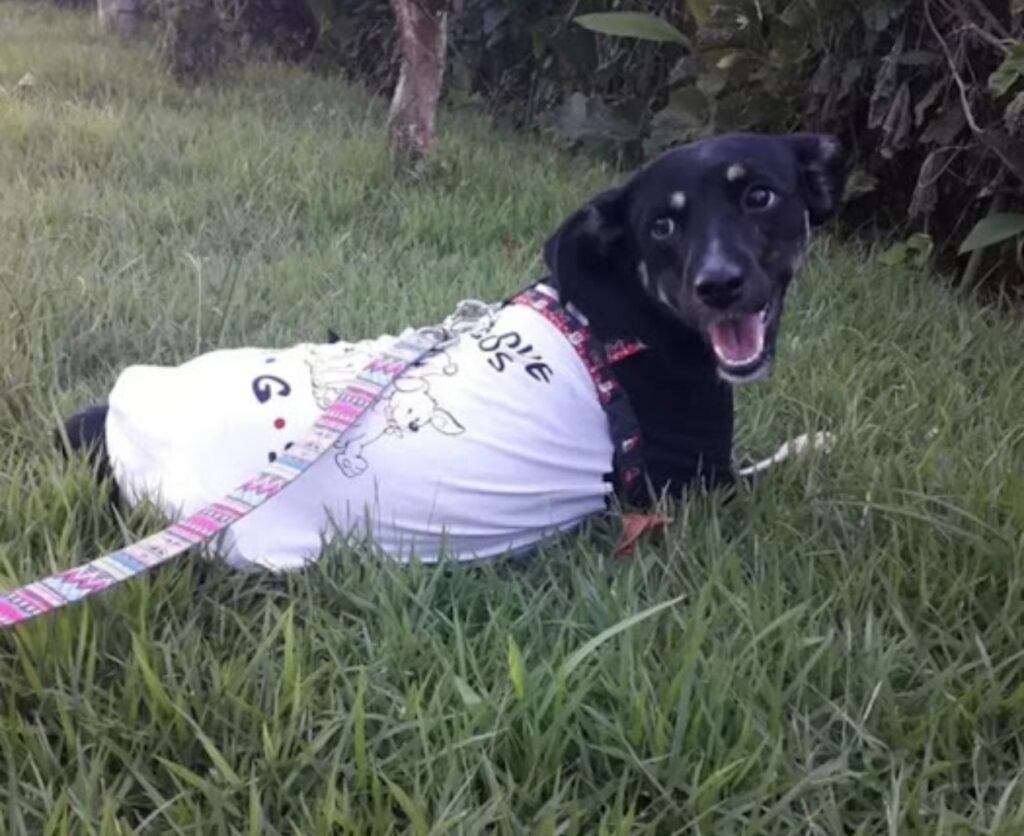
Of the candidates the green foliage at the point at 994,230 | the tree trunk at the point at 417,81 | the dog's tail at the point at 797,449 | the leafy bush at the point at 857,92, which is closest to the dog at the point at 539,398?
the dog's tail at the point at 797,449

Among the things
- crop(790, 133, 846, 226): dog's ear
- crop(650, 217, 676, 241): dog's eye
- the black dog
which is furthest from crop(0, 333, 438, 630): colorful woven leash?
crop(790, 133, 846, 226): dog's ear

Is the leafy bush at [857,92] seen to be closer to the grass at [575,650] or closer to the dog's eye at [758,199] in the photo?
the grass at [575,650]

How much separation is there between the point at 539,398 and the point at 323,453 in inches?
16.2

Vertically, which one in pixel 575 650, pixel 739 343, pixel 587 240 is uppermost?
pixel 587 240

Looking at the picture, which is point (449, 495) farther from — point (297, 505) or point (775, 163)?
point (775, 163)

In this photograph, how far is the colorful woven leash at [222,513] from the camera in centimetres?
165

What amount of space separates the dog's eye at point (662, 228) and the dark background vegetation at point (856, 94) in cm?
138

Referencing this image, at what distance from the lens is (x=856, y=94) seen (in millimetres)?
4418

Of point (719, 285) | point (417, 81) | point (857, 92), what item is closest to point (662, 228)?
point (719, 285)

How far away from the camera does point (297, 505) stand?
2.14 m

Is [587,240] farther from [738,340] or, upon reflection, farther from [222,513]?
[222,513]

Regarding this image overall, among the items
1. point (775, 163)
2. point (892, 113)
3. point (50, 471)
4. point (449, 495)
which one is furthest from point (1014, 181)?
point (50, 471)

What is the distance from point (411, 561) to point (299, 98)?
4.73 meters

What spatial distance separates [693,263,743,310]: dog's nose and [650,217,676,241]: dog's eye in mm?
177
